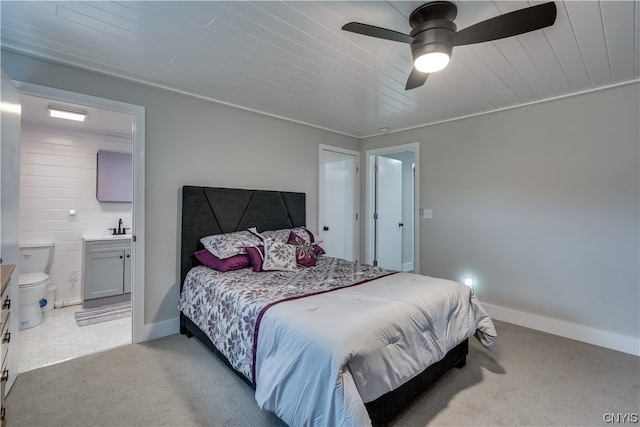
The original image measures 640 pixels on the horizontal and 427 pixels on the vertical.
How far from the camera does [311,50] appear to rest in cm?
210

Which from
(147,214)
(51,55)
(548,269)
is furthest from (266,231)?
(548,269)

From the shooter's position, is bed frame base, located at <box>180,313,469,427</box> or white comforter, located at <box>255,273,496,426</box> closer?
white comforter, located at <box>255,273,496,426</box>

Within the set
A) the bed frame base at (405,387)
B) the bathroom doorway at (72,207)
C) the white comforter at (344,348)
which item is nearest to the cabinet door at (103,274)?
the bathroom doorway at (72,207)

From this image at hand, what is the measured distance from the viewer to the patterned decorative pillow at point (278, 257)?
9.01 feet

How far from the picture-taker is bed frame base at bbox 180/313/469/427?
157cm

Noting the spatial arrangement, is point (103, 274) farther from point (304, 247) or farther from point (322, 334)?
point (322, 334)

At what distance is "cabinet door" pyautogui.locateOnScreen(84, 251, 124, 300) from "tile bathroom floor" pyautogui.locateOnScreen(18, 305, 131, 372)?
0.35 m

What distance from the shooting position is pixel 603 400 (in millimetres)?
1959

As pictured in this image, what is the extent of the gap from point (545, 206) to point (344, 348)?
9.38 feet

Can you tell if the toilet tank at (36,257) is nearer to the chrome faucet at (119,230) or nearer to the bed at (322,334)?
the chrome faucet at (119,230)

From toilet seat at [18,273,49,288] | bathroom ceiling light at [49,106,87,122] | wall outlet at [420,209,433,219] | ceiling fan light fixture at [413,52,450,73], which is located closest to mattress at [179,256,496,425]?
ceiling fan light fixture at [413,52,450,73]

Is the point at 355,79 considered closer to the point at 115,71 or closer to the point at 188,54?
the point at 188,54

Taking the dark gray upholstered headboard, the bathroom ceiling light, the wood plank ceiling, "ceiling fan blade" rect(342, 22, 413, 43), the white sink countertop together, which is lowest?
the white sink countertop

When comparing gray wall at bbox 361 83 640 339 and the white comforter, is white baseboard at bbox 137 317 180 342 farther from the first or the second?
gray wall at bbox 361 83 640 339
